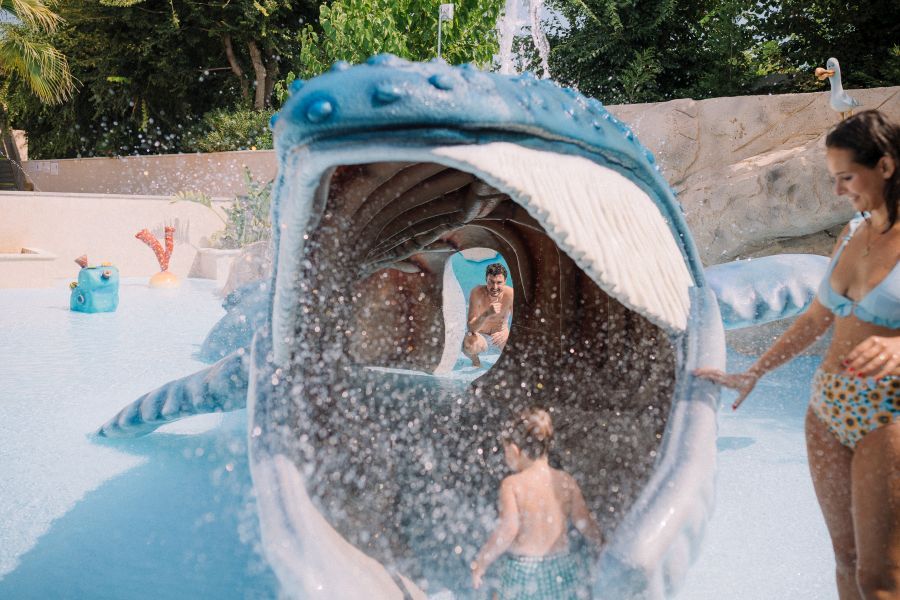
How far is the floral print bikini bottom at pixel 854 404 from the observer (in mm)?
1540

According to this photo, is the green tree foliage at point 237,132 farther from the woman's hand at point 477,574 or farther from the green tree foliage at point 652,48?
the woman's hand at point 477,574

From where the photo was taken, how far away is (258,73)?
19.3 meters

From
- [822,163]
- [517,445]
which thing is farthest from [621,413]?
[822,163]

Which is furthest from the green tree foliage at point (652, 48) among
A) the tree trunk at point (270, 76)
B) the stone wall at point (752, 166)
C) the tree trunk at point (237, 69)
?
the tree trunk at point (237, 69)

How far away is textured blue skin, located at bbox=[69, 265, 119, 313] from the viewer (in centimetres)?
816

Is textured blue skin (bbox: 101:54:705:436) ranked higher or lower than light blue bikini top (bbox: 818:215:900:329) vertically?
higher

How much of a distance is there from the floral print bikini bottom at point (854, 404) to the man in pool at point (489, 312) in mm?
3326

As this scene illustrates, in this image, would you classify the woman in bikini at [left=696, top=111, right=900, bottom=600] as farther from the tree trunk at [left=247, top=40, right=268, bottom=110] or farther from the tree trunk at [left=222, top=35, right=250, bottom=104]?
the tree trunk at [left=222, top=35, right=250, bottom=104]

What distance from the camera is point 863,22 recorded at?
1170 cm

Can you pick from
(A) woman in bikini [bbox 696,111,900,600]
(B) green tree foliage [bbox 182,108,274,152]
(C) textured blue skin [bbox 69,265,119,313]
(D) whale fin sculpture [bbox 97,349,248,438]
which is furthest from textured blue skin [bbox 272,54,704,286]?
(B) green tree foliage [bbox 182,108,274,152]

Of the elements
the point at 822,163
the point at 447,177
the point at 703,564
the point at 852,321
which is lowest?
the point at 703,564

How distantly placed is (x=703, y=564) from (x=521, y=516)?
1064mm

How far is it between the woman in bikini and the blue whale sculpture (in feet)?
0.95

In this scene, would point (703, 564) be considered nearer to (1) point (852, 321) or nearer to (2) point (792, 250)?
(1) point (852, 321)
